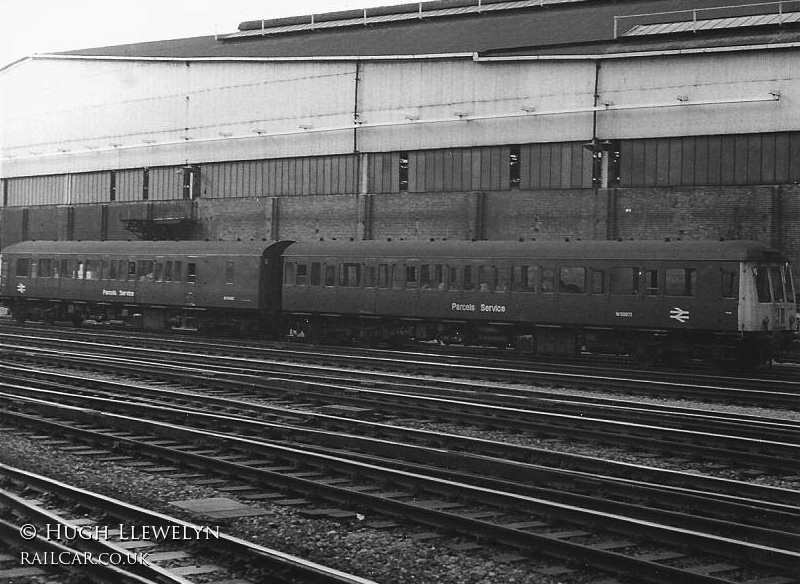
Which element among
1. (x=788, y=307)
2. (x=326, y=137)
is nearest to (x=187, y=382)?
(x=788, y=307)

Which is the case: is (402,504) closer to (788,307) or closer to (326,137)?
(788,307)

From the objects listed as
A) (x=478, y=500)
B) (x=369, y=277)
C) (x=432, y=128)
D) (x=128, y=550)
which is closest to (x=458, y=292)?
(x=369, y=277)

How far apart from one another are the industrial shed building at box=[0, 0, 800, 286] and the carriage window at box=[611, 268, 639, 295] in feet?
30.0

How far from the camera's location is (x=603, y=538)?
890 cm

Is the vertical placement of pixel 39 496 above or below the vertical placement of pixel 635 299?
below

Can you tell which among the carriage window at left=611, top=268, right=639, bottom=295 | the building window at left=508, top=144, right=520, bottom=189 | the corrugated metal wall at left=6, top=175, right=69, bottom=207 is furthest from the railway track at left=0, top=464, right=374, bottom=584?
the corrugated metal wall at left=6, top=175, right=69, bottom=207

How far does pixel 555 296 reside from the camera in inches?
1109

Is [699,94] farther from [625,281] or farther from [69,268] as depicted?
[69,268]

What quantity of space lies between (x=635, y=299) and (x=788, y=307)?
150 inches

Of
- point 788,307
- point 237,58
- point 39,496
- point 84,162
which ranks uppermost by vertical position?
point 237,58

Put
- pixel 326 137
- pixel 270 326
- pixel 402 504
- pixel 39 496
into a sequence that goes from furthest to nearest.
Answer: pixel 326 137 → pixel 270 326 → pixel 39 496 → pixel 402 504

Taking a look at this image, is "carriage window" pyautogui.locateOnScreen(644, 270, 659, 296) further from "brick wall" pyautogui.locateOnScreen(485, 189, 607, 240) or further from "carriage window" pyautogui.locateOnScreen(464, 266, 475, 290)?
"brick wall" pyautogui.locateOnScreen(485, 189, 607, 240)

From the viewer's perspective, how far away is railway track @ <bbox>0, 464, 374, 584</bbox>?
297 inches

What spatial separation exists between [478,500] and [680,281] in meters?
17.2
